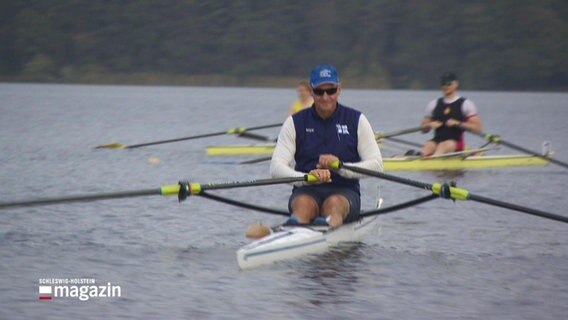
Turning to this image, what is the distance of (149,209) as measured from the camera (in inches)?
718

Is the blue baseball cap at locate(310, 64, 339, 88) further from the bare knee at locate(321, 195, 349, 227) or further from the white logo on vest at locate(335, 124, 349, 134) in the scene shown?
the bare knee at locate(321, 195, 349, 227)

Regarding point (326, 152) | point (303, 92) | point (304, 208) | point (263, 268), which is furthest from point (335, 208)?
point (303, 92)

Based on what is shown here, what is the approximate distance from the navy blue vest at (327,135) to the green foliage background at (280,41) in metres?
106

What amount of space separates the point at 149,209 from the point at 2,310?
7562 millimetres

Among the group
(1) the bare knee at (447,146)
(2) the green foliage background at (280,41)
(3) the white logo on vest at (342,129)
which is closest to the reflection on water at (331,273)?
(3) the white logo on vest at (342,129)

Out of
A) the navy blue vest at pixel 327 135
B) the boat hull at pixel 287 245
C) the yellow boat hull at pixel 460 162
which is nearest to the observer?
the boat hull at pixel 287 245

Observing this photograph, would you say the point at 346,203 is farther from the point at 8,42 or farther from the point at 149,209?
the point at 8,42

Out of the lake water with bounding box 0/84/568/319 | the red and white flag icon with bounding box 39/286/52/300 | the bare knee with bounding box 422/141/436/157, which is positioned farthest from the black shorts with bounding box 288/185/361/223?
the bare knee with bounding box 422/141/436/157

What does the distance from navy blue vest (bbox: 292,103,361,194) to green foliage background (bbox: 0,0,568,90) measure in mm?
106148

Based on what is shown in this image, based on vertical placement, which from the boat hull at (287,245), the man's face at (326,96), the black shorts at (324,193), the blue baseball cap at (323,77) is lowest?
the boat hull at (287,245)

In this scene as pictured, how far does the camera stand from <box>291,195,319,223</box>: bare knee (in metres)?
13.3

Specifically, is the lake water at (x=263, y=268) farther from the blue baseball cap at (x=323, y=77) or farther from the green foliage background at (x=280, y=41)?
the green foliage background at (x=280, y=41)

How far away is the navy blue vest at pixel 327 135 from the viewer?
13438 millimetres

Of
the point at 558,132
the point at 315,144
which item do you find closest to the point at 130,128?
the point at 558,132
